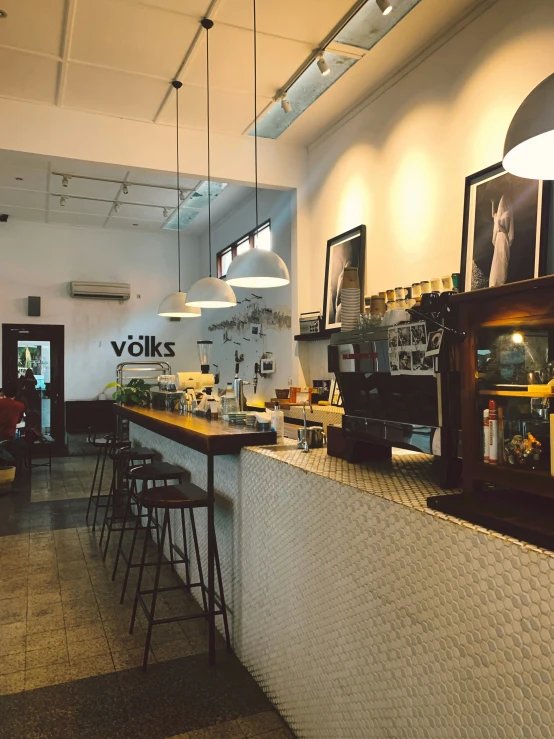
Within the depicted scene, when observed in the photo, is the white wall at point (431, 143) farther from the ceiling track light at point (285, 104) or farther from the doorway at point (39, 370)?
the doorway at point (39, 370)

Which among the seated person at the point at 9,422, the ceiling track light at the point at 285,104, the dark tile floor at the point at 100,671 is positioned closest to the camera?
the dark tile floor at the point at 100,671

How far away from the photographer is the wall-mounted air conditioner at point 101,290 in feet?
33.0

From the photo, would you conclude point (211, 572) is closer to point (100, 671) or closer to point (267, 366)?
Answer: point (100, 671)

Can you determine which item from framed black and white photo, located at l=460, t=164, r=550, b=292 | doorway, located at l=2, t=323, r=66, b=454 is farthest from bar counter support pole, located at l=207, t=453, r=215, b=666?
doorway, located at l=2, t=323, r=66, b=454

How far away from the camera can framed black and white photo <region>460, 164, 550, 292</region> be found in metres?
3.51

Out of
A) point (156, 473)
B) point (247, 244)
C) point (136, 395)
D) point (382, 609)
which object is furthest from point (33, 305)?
point (382, 609)

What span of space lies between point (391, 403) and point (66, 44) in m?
4.26

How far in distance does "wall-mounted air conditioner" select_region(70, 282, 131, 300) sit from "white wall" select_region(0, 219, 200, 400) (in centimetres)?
15

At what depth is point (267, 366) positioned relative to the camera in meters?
7.54

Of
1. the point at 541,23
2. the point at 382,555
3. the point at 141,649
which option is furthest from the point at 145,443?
the point at 541,23

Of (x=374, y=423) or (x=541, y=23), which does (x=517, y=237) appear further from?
(x=374, y=423)

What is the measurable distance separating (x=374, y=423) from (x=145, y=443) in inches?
157

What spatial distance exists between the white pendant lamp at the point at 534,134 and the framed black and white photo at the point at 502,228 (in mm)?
1972

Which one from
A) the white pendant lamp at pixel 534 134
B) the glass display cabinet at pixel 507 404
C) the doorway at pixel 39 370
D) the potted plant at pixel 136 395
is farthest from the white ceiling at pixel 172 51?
the doorway at pixel 39 370
